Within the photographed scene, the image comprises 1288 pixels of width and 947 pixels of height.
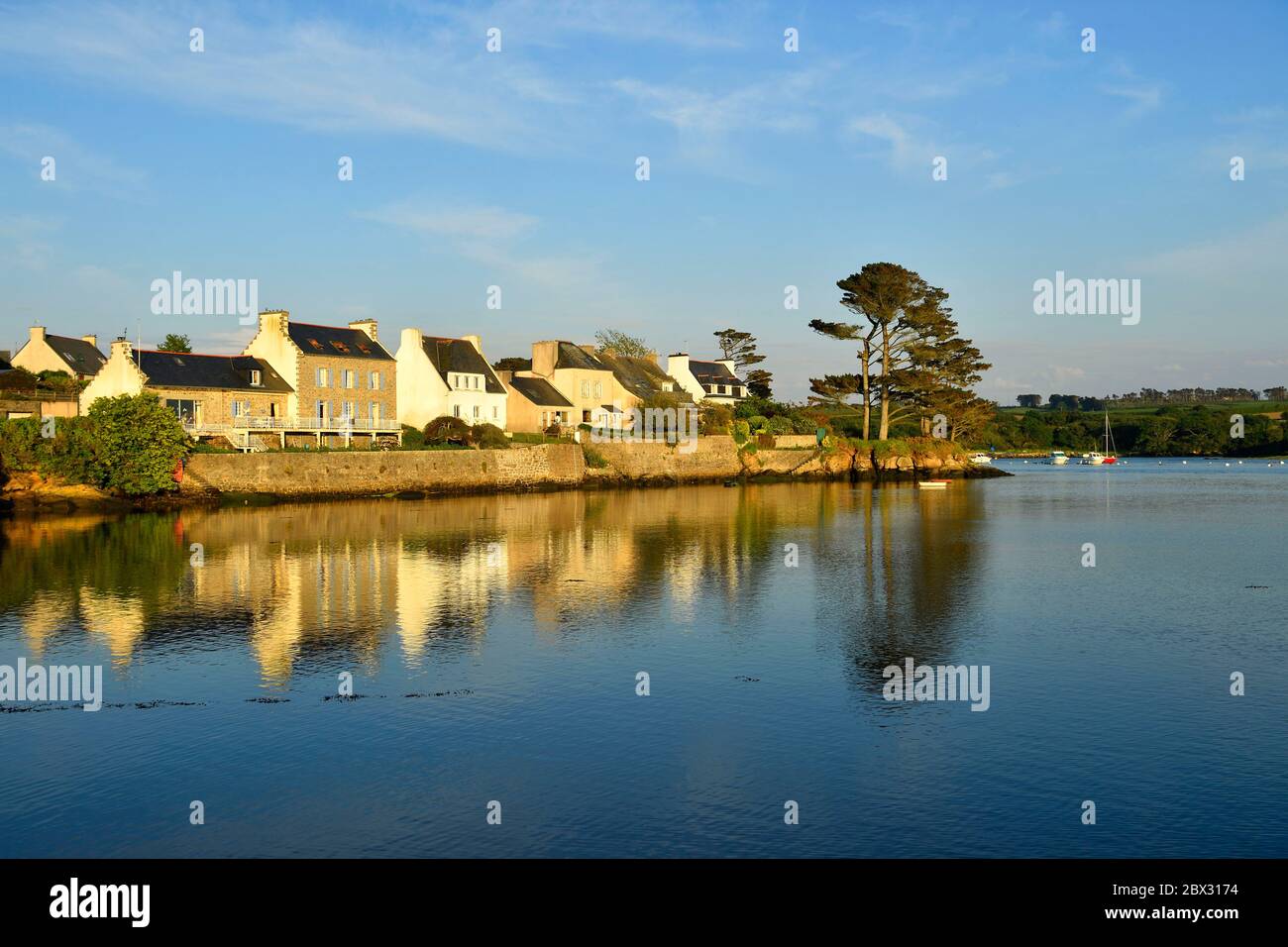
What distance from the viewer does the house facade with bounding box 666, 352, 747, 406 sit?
10131 cm

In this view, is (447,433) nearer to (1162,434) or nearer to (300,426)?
(300,426)

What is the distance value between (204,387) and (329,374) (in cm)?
869

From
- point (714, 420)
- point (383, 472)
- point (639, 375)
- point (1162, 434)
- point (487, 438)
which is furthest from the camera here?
point (1162, 434)

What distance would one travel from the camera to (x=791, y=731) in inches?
667

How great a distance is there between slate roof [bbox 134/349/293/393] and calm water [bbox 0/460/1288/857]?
865 inches

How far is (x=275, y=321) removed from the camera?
217 feet

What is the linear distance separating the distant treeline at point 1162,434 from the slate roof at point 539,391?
317 ft

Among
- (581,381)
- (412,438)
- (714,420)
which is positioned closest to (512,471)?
(412,438)

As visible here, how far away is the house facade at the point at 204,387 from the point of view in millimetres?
57000

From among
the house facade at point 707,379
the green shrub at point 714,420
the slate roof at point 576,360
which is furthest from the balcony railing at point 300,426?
the house facade at point 707,379

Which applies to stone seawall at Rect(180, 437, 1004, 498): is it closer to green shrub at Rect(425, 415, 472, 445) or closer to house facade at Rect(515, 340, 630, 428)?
green shrub at Rect(425, 415, 472, 445)
